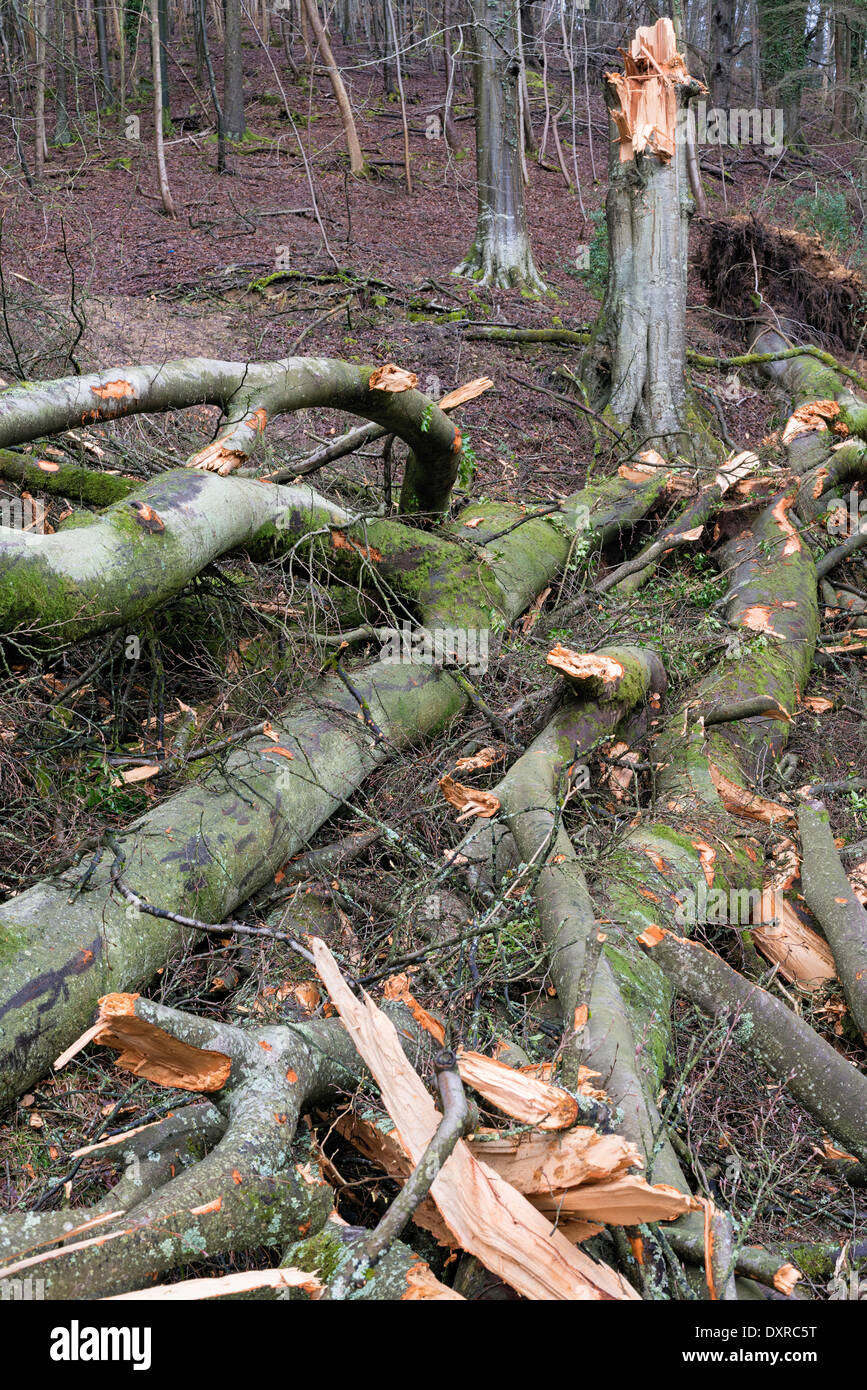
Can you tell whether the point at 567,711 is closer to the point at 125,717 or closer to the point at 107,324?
the point at 125,717

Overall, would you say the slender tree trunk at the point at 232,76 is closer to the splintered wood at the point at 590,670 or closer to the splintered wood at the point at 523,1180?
the splintered wood at the point at 590,670

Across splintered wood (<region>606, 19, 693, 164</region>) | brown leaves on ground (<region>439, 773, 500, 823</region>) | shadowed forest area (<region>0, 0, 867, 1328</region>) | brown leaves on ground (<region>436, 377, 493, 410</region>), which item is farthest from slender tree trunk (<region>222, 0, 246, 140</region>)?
brown leaves on ground (<region>439, 773, 500, 823</region>)

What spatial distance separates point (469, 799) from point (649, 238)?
525 cm

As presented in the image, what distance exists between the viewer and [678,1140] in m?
2.62

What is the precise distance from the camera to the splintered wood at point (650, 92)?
6.77 meters

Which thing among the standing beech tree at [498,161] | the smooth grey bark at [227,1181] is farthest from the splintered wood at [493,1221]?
the standing beech tree at [498,161]

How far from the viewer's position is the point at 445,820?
396 cm

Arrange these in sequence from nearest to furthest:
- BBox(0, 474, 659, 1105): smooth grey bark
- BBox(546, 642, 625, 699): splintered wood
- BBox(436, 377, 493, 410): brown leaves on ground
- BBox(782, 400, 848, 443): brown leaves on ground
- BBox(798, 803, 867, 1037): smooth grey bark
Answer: BBox(0, 474, 659, 1105): smooth grey bark
BBox(798, 803, 867, 1037): smooth grey bark
BBox(546, 642, 625, 699): splintered wood
BBox(436, 377, 493, 410): brown leaves on ground
BBox(782, 400, 848, 443): brown leaves on ground

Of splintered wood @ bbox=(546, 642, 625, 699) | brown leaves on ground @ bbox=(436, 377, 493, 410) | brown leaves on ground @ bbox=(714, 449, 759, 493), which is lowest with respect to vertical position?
splintered wood @ bbox=(546, 642, 625, 699)

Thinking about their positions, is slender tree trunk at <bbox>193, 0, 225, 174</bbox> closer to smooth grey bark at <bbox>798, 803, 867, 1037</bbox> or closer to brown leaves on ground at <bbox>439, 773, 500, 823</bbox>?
brown leaves on ground at <bbox>439, 773, 500, 823</bbox>

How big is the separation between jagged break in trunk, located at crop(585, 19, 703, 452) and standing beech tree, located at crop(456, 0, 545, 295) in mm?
4347

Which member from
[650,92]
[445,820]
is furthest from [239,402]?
[650,92]

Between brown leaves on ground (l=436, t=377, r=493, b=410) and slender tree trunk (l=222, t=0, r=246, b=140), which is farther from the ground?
slender tree trunk (l=222, t=0, r=246, b=140)

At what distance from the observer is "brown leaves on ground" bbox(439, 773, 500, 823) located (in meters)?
3.69
